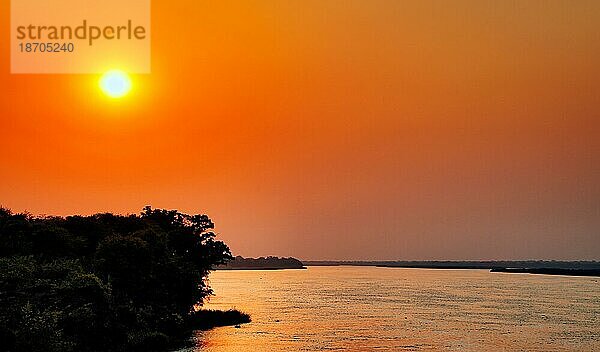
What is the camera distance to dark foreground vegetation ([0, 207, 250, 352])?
58469 mm

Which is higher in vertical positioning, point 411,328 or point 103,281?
point 103,281

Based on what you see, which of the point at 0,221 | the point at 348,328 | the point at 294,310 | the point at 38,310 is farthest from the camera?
the point at 294,310

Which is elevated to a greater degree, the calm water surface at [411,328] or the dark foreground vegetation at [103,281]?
the dark foreground vegetation at [103,281]

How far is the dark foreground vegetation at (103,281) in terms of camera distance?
5847cm

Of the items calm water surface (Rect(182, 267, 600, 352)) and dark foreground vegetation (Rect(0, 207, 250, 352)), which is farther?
calm water surface (Rect(182, 267, 600, 352))

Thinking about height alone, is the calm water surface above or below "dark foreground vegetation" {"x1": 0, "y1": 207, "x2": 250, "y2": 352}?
below

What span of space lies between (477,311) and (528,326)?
27.7m

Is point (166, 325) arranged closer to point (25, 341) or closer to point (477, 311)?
point (25, 341)

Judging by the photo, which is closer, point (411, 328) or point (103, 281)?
point (103, 281)

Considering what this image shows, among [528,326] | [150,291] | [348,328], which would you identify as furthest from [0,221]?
[528,326]

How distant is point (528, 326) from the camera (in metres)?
104

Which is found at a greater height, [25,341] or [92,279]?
[92,279]

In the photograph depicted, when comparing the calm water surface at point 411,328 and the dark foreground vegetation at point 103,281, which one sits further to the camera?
the calm water surface at point 411,328

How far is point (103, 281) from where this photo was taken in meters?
70.3
